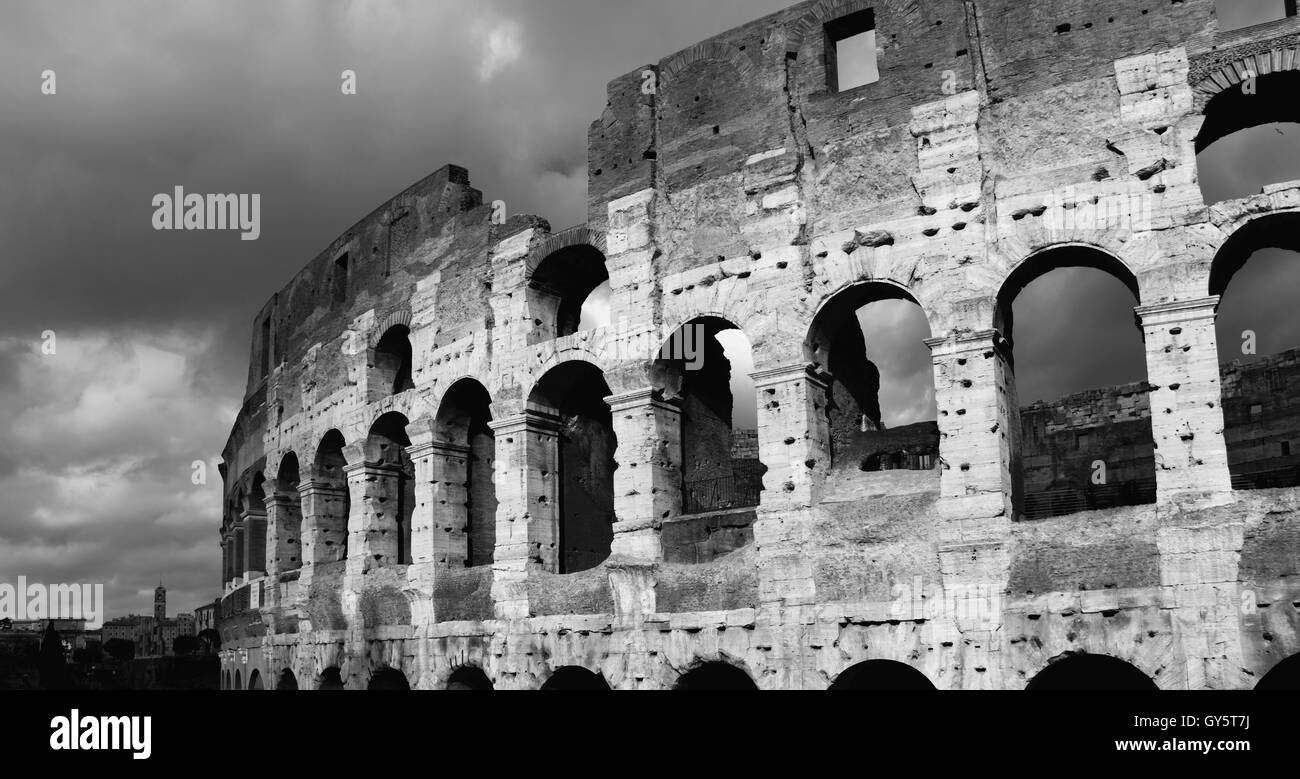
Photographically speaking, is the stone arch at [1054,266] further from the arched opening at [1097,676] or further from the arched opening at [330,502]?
the arched opening at [330,502]

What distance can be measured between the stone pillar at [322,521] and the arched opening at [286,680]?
76.4 inches

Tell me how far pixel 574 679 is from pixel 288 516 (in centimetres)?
841

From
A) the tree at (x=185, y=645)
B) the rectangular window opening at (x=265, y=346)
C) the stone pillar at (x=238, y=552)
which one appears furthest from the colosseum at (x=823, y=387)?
the tree at (x=185, y=645)

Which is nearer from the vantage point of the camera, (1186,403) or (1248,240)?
(1186,403)

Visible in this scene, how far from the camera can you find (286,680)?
66.5 ft

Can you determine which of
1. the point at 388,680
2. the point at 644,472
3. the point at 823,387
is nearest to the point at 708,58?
the point at 823,387

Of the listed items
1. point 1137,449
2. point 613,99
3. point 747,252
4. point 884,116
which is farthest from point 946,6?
point 1137,449

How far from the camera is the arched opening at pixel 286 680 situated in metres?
20.1

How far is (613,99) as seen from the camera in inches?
610

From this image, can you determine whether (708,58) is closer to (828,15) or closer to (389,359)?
(828,15)

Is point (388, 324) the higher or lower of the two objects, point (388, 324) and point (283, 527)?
the higher

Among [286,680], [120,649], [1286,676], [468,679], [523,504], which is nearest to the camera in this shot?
[1286,676]

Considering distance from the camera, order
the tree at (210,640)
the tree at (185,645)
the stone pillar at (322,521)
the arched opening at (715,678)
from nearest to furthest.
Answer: the arched opening at (715,678), the stone pillar at (322,521), the tree at (210,640), the tree at (185,645)

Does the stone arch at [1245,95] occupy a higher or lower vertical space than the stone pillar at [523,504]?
higher
